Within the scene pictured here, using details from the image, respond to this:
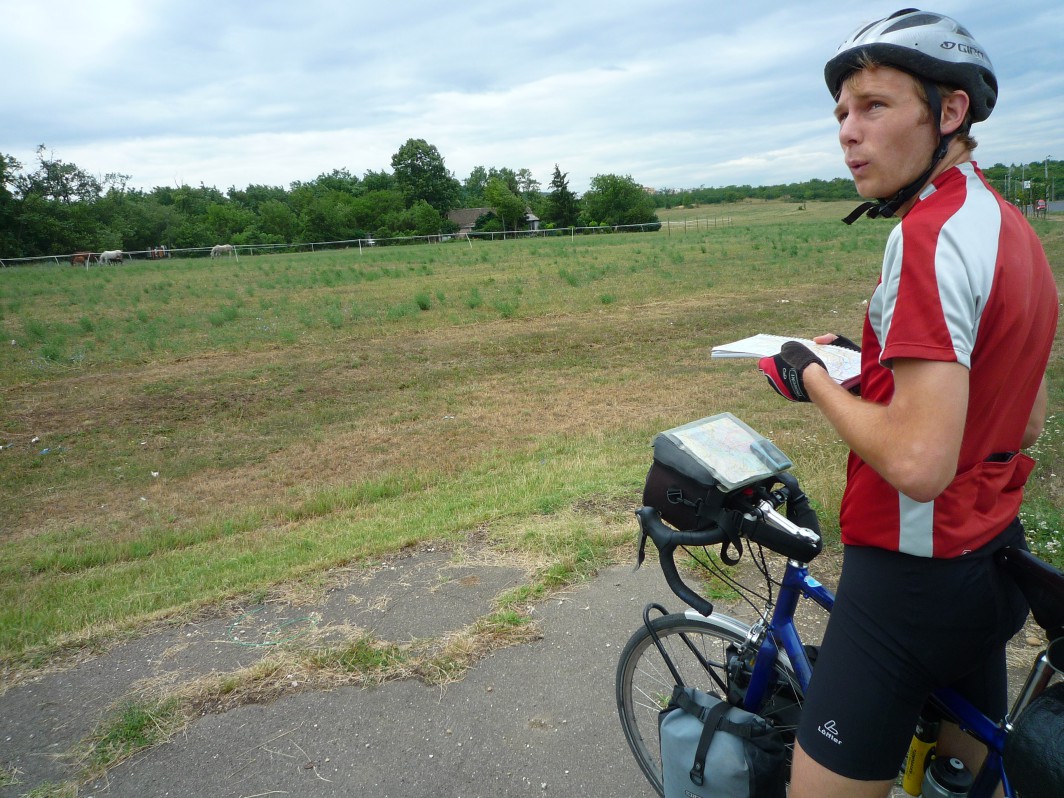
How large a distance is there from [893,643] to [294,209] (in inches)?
4499

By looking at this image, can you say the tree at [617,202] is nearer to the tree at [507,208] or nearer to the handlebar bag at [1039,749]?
the tree at [507,208]

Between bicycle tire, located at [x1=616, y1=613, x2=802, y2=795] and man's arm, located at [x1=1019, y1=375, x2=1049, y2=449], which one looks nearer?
man's arm, located at [x1=1019, y1=375, x2=1049, y2=449]

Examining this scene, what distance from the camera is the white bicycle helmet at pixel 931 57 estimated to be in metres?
1.48

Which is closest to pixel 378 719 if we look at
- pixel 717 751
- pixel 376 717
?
pixel 376 717

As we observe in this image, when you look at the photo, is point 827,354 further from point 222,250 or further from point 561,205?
point 561,205

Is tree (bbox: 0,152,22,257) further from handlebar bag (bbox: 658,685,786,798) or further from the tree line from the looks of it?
handlebar bag (bbox: 658,685,786,798)

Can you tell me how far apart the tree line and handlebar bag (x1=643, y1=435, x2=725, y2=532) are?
7393 centimetres

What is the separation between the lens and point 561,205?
92.4 meters

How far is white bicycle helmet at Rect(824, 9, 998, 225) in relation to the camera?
1479mm

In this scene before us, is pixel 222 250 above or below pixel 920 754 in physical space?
above

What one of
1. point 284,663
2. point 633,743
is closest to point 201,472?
point 284,663

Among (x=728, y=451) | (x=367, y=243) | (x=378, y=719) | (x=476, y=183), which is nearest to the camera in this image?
(x=728, y=451)

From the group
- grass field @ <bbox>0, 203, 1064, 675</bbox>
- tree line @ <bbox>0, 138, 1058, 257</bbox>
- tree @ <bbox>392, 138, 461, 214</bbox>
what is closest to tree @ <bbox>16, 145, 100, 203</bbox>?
tree line @ <bbox>0, 138, 1058, 257</bbox>

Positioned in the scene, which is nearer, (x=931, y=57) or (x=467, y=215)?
(x=931, y=57)
